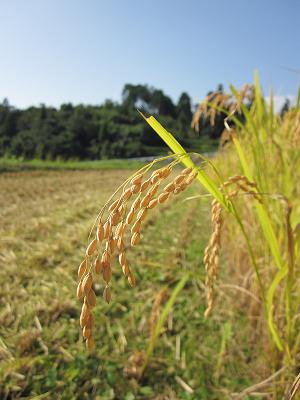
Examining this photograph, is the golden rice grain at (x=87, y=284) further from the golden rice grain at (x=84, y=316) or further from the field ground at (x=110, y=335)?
the field ground at (x=110, y=335)

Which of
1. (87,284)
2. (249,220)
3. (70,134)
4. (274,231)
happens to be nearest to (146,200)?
(87,284)

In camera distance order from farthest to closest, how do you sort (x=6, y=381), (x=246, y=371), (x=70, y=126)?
(x=70, y=126) < (x=246, y=371) < (x=6, y=381)

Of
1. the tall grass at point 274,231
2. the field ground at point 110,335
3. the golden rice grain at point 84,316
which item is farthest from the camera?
the field ground at point 110,335

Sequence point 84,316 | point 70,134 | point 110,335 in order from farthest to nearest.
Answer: point 70,134
point 110,335
point 84,316

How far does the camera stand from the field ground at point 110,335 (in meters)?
1.33

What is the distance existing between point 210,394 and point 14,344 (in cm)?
82

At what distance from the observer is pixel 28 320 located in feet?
5.41

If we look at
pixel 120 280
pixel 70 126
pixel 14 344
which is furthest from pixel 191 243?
pixel 70 126

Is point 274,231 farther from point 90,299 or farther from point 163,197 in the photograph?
point 90,299

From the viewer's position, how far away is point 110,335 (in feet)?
5.37

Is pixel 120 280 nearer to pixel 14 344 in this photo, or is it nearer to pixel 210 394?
pixel 14 344

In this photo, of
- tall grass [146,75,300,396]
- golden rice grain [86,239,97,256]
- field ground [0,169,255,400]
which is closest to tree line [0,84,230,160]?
field ground [0,169,255,400]

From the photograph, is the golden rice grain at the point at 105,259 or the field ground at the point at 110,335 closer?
→ the golden rice grain at the point at 105,259

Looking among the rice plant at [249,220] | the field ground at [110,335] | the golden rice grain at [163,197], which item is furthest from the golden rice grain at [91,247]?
the field ground at [110,335]
